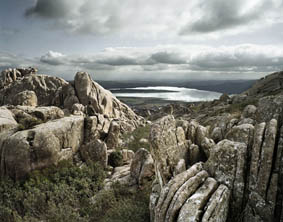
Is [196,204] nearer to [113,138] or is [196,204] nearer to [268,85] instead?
[113,138]

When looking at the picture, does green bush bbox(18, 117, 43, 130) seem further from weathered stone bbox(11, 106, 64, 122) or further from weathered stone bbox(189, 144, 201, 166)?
weathered stone bbox(189, 144, 201, 166)

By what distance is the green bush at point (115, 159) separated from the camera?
30.9m

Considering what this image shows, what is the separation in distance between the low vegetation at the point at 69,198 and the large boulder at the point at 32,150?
1223 millimetres

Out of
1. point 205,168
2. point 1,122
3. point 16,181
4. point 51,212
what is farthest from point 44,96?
point 205,168

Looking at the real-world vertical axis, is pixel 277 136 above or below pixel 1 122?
above

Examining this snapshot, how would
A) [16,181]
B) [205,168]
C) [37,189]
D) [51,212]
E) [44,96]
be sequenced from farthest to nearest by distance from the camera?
[44,96]
[16,181]
[37,189]
[51,212]
[205,168]

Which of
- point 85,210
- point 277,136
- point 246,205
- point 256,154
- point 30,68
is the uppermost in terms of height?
point 30,68

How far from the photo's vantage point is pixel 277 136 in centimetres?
921

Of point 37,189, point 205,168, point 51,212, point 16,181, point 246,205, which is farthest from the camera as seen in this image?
point 16,181

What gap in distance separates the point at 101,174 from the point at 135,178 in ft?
19.4

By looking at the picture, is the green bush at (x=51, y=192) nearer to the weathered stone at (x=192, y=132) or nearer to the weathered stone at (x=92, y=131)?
the weathered stone at (x=92, y=131)

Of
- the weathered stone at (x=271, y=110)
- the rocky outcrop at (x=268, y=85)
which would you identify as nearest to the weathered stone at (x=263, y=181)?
the weathered stone at (x=271, y=110)

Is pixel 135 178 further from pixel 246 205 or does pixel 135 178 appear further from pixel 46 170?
pixel 246 205

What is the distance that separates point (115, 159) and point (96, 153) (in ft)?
11.3
